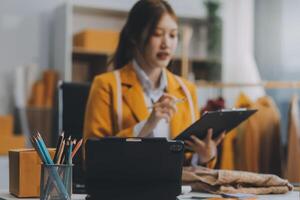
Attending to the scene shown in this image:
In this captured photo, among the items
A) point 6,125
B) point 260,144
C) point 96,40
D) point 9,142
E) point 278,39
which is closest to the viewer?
point 260,144

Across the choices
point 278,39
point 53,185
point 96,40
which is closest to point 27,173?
point 53,185

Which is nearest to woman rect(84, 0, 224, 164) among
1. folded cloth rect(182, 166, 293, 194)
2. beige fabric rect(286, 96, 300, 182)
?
folded cloth rect(182, 166, 293, 194)

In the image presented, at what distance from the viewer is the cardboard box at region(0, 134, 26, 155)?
3.89 metres

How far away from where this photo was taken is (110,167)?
133 centimetres

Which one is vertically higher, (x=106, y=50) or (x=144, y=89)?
(x=106, y=50)

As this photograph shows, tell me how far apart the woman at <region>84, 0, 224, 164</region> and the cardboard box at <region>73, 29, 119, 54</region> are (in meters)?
2.12

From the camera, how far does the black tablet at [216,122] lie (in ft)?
5.86

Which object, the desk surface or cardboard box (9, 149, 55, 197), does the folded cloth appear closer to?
the desk surface

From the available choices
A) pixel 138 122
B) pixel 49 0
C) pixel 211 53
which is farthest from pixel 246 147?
pixel 49 0

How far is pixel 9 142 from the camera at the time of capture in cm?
391

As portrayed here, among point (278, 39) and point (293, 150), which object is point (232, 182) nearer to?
point (293, 150)

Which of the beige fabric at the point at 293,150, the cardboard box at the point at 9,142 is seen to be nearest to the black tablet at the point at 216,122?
the beige fabric at the point at 293,150

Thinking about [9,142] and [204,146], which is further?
[9,142]

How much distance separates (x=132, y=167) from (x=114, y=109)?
77cm
